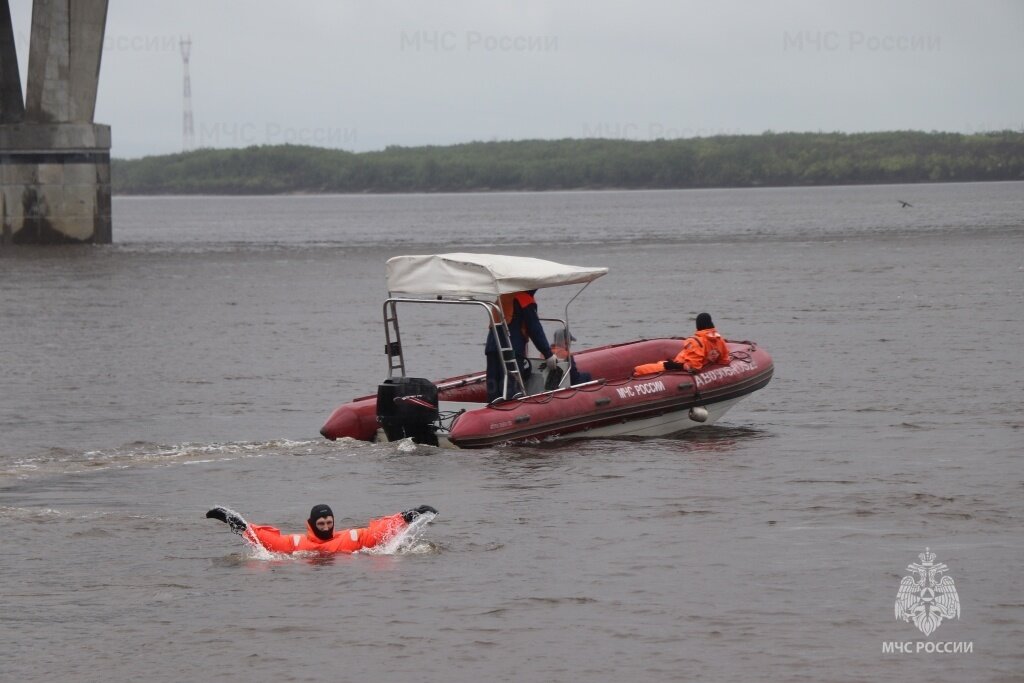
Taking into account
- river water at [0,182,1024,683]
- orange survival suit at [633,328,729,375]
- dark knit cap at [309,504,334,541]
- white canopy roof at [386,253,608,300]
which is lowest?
river water at [0,182,1024,683]

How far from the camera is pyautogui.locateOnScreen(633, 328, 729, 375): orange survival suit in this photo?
17141mm

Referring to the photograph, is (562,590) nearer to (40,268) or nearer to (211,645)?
(211,645)

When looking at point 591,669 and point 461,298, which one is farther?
point 461,298

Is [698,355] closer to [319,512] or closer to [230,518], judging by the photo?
[319,512]

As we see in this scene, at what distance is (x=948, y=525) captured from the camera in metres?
12.6

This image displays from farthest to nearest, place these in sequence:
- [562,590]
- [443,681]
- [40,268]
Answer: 1. [40,268]
2. [562,590]
3. [443,681]

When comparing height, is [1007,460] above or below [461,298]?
below

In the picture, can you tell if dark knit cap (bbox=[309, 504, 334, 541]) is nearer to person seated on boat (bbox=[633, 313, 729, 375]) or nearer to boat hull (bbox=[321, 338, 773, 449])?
boat hull (bbox=[321, 338, 773, 449])

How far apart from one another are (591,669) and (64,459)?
8.46 meters

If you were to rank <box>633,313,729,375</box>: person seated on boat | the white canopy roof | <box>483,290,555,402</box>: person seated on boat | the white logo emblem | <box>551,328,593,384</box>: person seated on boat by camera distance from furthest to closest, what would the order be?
<box>633,313,729,375</box>: person seated on boat, <box>551,328,593,384</box>: person seated on boat, <box>483,290,555,402</box>: person seated on boat, the white canopy roof, the white logo emblem

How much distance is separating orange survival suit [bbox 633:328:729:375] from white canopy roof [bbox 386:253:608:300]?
4.23 ft

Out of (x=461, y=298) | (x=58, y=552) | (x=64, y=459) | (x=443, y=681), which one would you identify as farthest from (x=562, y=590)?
(x=64, y=459)

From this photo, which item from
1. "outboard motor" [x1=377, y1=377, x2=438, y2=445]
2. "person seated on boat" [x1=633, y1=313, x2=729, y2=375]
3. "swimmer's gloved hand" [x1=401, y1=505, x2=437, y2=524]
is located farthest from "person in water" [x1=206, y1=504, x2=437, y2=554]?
"person seated on boat" [x1=633, y1=313, x2=729, y2=375]

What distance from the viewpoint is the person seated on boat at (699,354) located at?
17.1m
